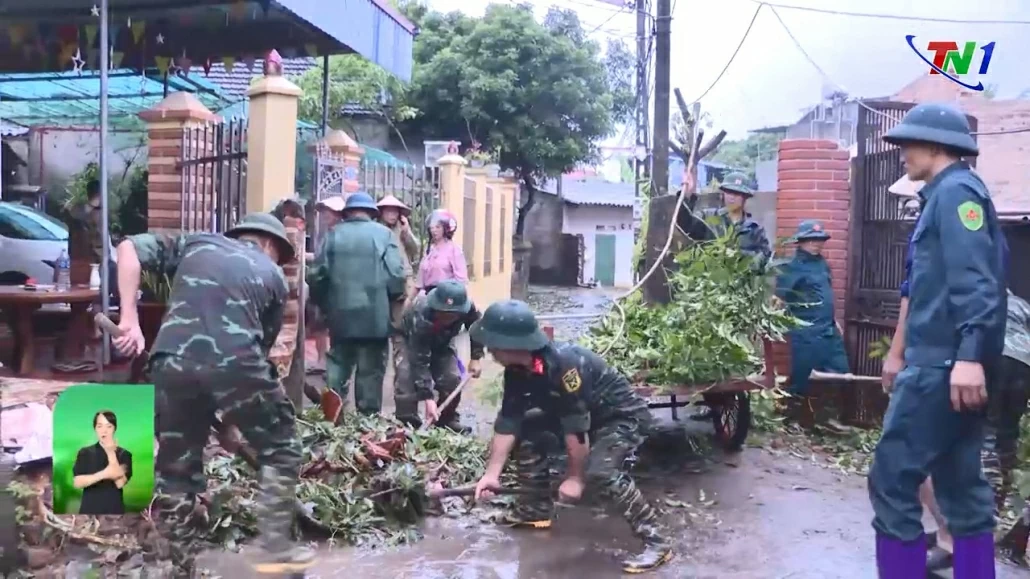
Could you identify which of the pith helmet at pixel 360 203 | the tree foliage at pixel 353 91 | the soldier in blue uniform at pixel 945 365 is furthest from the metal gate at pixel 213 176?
the tree foliage at pixel 353 91

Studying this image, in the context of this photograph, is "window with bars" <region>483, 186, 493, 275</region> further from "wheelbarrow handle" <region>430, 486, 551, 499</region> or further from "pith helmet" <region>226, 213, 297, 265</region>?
"pith helmet" <region>226, 213, 297, 265</region>

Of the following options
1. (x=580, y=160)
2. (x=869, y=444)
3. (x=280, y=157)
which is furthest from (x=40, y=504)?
(x=580, y=160)

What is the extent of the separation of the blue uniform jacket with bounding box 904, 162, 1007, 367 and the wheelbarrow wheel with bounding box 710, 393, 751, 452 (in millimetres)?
2956

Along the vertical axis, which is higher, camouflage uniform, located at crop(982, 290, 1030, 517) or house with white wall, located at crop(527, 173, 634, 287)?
house with white wall, located at crop(527, 173, 634, 287)

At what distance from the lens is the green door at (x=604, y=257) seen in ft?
115

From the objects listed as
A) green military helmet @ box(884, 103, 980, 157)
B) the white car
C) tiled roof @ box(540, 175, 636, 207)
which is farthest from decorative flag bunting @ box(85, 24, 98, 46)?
tiled roof @ box(540, 175, 636, 207)

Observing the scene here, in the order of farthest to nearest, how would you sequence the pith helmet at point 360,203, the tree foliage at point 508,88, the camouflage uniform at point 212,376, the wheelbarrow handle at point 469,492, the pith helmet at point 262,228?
1. the tree foliage at point 508,88
2. the pith helmet at point 360,203
3. the wheelbarrow handle at point 469,492
4. the pith helmet at point 262,228
5. the camouflage uniform at point 212,376

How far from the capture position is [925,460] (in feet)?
11.5

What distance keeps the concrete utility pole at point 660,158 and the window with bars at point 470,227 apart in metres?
4.81

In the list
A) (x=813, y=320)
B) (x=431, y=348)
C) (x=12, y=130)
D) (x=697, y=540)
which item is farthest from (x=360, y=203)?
(x=12, y=130)

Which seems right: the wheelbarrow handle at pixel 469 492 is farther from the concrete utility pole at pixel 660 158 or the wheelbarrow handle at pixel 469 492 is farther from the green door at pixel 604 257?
the green door at pixel 604 257

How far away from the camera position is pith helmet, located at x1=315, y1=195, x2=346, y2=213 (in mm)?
7684

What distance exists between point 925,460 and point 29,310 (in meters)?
6.32

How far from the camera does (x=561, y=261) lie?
105 feet
